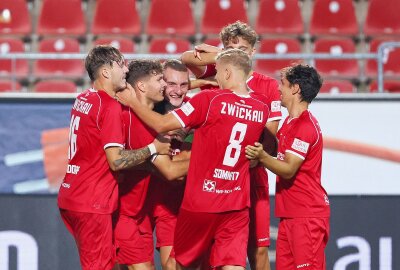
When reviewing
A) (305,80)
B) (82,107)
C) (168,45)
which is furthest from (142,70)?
(168,45)

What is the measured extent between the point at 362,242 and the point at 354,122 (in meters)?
1.16

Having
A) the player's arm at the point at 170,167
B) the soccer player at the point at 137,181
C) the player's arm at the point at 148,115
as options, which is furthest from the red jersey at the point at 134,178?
the player's arm at the point at 170,167

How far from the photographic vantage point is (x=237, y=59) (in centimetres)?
692

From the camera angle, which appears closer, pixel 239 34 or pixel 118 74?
pixel 118 74

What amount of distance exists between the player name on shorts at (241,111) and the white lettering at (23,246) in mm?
3167

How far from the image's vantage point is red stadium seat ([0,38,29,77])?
12117mm

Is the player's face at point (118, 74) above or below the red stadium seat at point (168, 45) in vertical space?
below

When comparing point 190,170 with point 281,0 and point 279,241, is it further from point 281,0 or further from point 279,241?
point 281,0

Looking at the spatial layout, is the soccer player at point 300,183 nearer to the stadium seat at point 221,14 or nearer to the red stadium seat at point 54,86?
the red stadium seat at point 54,86

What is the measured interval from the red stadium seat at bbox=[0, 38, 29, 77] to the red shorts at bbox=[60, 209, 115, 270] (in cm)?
528

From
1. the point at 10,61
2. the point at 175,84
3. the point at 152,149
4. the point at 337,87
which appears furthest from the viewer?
the point at 10,61

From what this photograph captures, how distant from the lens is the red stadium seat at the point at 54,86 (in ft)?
37.8

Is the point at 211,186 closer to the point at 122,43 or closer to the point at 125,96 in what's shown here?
the point at 125,96

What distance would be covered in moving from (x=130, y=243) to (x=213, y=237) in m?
0.74
